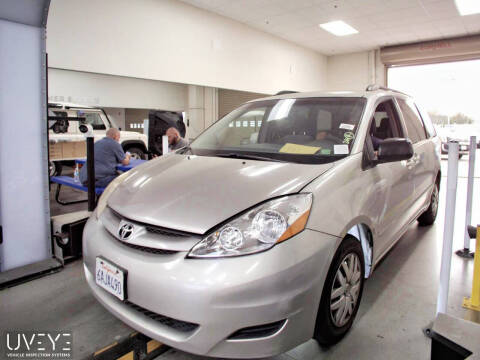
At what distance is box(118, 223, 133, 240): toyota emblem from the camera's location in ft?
4.69

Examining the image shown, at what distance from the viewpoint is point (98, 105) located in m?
7.33

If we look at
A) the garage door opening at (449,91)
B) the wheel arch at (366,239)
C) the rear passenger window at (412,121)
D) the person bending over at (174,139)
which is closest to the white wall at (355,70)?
the garage door opening at (449,91)

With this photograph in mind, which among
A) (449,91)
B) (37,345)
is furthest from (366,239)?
(449,91)

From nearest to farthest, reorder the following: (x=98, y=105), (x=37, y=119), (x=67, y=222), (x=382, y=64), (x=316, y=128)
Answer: (x=316, y=128) → (x=37, y=119) → (x=67, y=222) → (x=98, y=105) → (x=382, y=64)

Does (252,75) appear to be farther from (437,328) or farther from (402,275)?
(437,328)

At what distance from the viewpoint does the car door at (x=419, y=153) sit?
2607 mm

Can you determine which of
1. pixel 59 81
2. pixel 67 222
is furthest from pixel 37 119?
pixel 59 81

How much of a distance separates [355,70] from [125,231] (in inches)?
442

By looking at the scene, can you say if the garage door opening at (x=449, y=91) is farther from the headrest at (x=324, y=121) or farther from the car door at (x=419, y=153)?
the headrest at (x=324, y=121)

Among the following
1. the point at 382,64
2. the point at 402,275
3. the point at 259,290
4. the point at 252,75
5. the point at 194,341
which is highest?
the point at 382,64

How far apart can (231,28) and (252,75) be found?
3.95ft

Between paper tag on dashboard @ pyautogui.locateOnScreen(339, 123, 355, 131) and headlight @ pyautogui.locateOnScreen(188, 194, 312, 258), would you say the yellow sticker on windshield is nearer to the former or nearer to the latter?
paper tag on dashboard @ pyautogui.locateOnScreen(339, 123, 355, 131)

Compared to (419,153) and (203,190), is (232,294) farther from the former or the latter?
(419,153)

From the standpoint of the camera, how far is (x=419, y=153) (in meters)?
2.68
